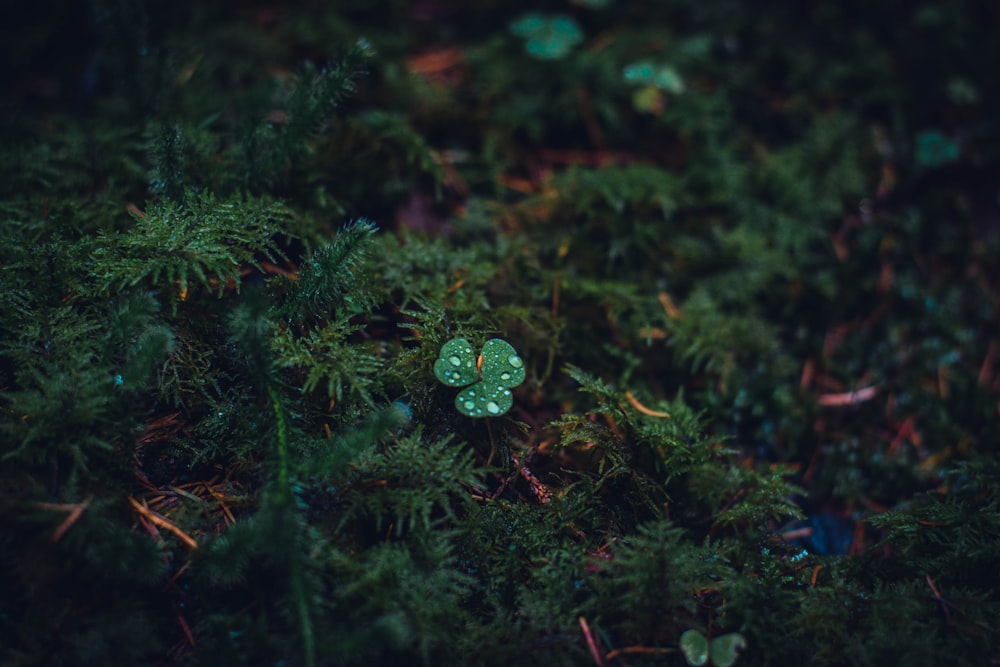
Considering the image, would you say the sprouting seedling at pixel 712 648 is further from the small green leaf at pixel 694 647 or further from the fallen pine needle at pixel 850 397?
the fallen pine needle at pixel 850 397

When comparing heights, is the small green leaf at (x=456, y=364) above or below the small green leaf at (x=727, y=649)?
above

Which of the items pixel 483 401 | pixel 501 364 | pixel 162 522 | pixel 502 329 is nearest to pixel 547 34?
pixel 502 329

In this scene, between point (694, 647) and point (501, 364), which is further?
point (501, 364)

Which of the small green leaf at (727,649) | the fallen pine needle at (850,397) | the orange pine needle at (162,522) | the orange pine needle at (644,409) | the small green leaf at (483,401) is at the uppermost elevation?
the small green leaf at (483,401)

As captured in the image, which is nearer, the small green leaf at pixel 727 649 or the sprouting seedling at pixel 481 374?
the small green leaf at pixel 727 649

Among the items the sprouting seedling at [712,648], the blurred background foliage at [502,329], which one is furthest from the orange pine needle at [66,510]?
the sprouting seedling at [712,648]

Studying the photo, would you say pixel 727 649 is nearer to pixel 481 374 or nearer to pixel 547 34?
pixel 481 374
